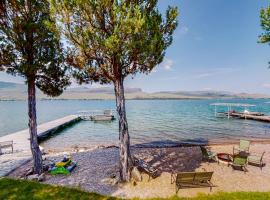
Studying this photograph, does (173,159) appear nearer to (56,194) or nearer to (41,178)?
(56,194)

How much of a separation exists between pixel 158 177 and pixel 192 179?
7.55 feet

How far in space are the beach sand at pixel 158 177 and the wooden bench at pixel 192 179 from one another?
0.80 ft

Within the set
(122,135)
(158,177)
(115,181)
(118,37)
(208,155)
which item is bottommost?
(158,177)

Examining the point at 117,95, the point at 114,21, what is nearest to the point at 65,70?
the point at 117,95

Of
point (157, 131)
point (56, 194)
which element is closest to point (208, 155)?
point (56, 194)

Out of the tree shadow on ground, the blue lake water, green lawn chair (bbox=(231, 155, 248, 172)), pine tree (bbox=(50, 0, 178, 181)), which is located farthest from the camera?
the blue lake water

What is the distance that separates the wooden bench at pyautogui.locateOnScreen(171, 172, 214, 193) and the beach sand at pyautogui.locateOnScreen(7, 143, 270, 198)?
24cm

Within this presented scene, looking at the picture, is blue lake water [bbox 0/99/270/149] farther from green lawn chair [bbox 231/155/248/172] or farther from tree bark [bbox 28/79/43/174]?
green lawn chair [bbox 231/155/248/172]

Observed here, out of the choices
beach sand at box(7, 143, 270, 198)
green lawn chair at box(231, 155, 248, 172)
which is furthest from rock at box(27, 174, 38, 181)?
green lawn chair at box(231, 155, 248, 172)

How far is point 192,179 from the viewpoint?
31.7 ft

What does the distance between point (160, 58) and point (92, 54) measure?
11.4 feet

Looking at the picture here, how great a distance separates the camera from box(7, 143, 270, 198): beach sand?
31.7 ft

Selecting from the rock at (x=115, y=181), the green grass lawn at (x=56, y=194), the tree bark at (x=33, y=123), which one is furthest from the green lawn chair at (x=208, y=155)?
the tree bark at (x=33, y=123)

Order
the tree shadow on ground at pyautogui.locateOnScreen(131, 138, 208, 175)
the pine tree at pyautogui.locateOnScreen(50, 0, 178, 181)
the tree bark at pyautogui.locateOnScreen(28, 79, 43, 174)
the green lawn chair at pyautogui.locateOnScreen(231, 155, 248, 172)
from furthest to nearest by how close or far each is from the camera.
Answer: the tree shadow on ground at pyautogui.locateOnScreen(131, 138, 208, 175) → the green lawn chair at pyautogui.locateOnScreen(231, 155, 248, 172) → the tree bark at pyautogui.locateOnScreen(28, 79, 43, 174) → the pine tree at pyautogui.locateOnScreen(50, 0, 178, 181)
